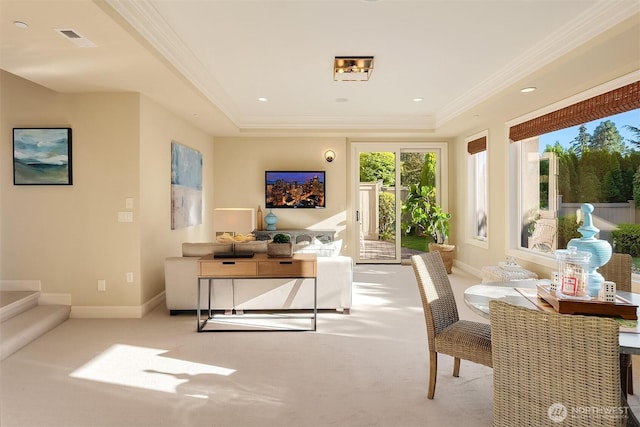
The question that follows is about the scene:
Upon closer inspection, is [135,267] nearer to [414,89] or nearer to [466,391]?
[466,391]

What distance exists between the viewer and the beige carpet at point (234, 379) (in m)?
2.34

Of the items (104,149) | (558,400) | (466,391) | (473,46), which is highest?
(473,46)

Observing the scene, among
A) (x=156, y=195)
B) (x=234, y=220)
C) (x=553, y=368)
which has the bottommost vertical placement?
(x=553, y=368)

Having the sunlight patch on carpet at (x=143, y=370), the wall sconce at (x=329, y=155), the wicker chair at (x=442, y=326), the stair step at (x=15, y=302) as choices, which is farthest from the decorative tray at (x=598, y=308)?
the wall sconce at (x=329, y=155)

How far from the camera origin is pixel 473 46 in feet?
12.4

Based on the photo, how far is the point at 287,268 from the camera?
3.82 meters

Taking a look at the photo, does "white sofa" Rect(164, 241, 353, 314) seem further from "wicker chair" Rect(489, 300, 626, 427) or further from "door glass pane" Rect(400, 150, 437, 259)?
"door glass pane" Rect(400, 150, 437, 259)

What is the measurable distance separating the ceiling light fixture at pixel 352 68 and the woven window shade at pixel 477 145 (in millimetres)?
2765

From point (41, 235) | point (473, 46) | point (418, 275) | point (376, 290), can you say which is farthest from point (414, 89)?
point (41, 235)

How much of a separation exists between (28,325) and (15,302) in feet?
1.41

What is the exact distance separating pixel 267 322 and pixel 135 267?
163 cm

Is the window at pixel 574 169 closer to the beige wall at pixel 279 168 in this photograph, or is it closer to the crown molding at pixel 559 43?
the crown molding at pixel 559 43

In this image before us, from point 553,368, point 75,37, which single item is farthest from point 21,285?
point 553,368

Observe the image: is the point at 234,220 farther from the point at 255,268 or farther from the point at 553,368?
the point at 553,368
